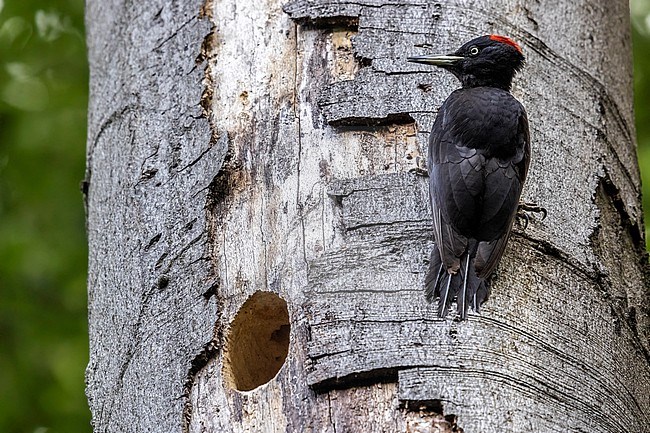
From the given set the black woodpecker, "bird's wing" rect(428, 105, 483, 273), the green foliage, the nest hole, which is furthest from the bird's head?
the green foliage

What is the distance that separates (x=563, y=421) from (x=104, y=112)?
181 centimetres

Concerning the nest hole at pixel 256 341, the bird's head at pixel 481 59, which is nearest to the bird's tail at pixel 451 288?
the nest hole at pixel 256 341

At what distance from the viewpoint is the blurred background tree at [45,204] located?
193 inches

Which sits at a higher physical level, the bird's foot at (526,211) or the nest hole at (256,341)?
the bird's foot at (526,211)

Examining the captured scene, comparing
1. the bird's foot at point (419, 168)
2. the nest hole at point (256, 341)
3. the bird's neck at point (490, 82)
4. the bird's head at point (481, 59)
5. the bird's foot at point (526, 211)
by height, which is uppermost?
the bird's neck at point (490, 82)

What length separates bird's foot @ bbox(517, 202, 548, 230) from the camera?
2842 millimetres

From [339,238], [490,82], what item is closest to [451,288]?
[339,238]

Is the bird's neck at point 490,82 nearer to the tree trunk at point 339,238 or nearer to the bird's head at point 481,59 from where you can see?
the bird's head at point 481,59

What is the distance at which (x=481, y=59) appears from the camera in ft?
10.6

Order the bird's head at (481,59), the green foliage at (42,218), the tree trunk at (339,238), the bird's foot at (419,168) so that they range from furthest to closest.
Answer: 1. the green foliage at (42,218)
2. the bird's head at (481,59)
3. the bird's foot at (419,168)
4. the tree trunk at (339,238)

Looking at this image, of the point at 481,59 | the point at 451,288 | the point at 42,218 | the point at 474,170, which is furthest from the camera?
the point at 42,218

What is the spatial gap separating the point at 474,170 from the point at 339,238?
1.69 feet

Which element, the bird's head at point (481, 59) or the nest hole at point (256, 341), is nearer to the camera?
the nest hole at point (256, 341)

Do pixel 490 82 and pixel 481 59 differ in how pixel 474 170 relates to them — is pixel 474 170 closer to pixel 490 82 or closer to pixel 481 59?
pixel 481 59
